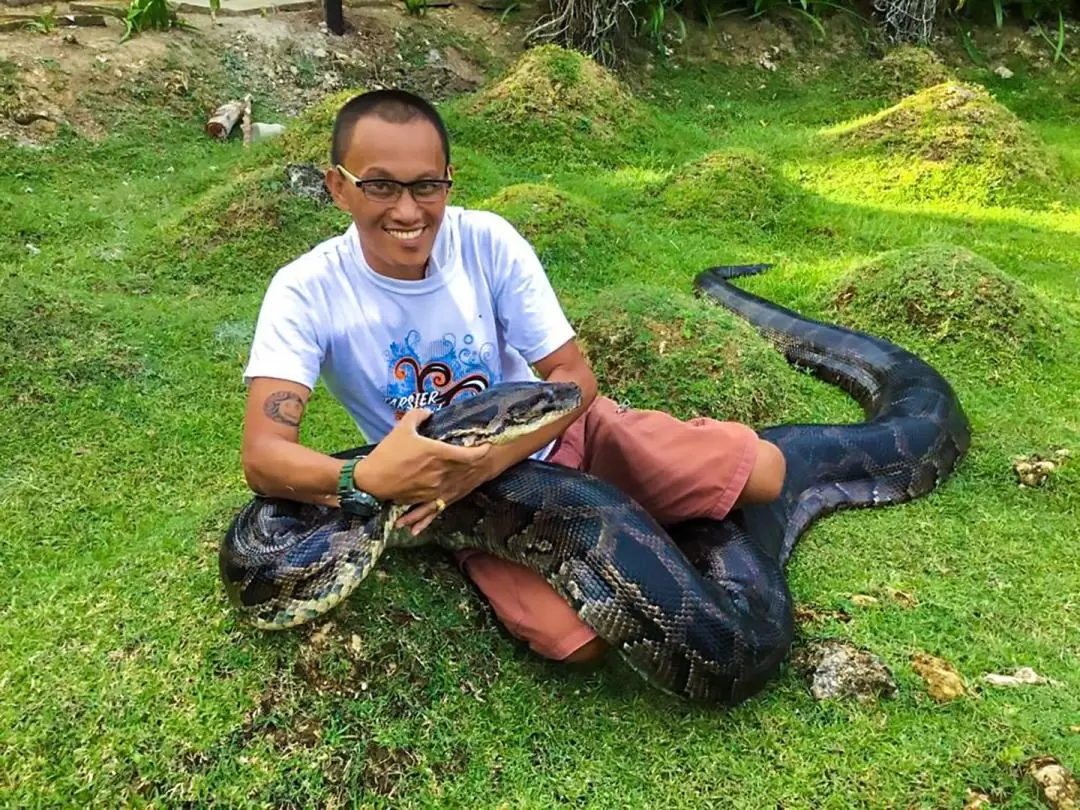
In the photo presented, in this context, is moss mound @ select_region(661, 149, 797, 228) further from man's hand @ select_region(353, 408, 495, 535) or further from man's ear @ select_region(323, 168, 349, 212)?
man's hand @ select_region(353, 408, 495, 535)

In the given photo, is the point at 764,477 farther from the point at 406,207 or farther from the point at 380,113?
the point at 380,113

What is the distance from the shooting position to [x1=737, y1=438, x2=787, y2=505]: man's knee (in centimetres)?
346

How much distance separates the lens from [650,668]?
2977 millimetres

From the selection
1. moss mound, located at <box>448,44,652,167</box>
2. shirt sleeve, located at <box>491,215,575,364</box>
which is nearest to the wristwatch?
shirt sleeve, located at <box>491,215,575,364</box>

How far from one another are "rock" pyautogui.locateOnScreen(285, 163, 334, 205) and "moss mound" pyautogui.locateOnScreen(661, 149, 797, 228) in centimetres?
296

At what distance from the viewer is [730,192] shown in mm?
8398

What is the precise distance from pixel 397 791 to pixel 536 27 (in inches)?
434

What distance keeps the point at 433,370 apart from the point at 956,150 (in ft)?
25.1

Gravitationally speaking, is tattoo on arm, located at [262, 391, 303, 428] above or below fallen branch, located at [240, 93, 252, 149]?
above

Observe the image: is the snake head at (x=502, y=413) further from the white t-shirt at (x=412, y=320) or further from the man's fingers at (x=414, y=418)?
the white t-shirt at (x=412, y=320)

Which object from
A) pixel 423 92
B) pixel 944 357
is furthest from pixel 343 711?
pixel 423 92

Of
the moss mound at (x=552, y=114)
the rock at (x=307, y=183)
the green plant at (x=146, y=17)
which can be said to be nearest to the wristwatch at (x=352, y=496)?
the rock at (x=307, y=183)

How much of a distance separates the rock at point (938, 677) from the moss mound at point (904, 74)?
10080mm

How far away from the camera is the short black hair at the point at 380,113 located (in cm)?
301
